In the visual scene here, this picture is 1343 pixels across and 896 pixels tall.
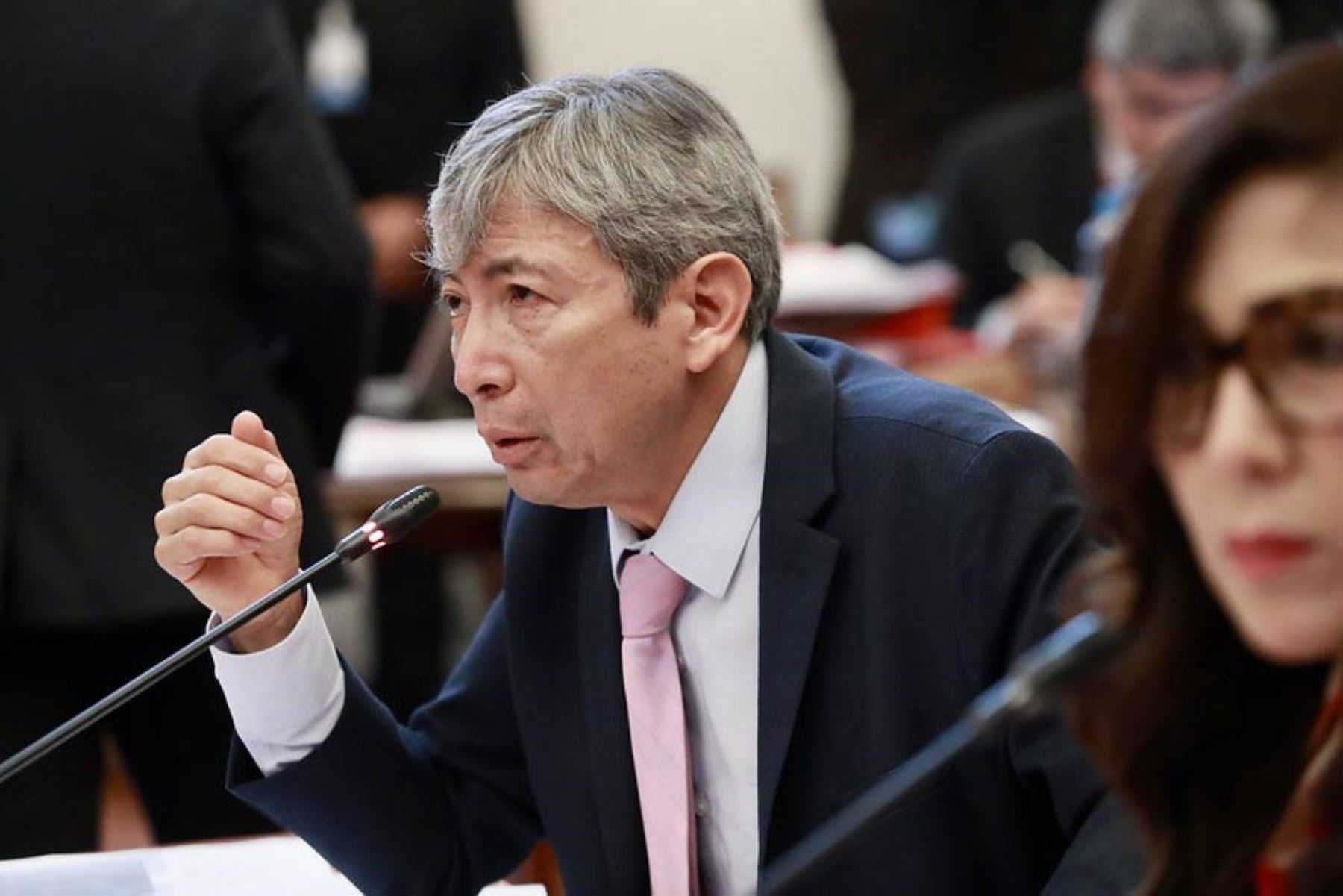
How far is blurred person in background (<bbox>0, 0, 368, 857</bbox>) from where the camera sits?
2.60 metres

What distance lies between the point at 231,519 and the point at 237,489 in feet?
0.08

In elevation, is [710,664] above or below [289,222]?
below

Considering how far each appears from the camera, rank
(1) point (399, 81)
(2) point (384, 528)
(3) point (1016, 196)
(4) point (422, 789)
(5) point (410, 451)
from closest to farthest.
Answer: (2) point (384, 528) → (4) point (422, 789) → (5) point (410, 451) → (3) point (1016, 196) → (1) point (399, 81)

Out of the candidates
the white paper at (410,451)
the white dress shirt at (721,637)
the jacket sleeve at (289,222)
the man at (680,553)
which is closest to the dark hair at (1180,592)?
the man at (680,553)

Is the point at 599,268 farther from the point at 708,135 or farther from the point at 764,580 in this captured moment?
the point at 764,580

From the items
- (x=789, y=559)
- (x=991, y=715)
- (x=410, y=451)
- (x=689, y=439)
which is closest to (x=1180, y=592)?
(x=991, y=715)

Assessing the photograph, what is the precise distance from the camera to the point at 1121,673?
48.6 inches

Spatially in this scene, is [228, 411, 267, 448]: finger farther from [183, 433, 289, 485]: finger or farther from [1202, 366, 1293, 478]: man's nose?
[1202, 366, 1293, 478]: man's nose

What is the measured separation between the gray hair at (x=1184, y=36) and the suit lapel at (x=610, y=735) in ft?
8.00

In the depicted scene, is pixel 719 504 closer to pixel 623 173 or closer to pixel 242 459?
pixel 623 173

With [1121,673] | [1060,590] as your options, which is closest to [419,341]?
[1060,590]

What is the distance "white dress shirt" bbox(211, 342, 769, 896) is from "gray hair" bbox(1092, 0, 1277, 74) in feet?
7.88

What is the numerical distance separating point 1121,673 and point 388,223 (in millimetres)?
3698

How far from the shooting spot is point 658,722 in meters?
1.80
